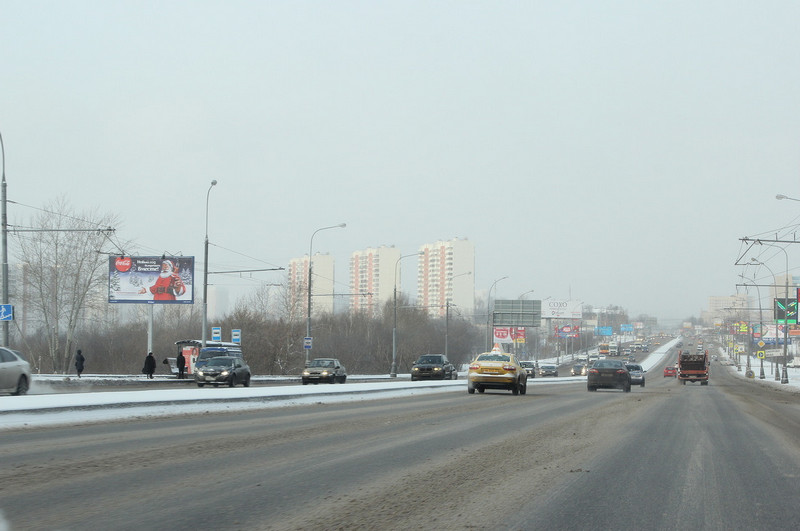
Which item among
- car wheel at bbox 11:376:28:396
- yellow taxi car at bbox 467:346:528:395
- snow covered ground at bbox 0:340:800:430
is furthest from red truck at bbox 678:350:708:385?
car wheel at bbox 11:376:28:396

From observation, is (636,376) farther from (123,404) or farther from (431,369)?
(123,404)

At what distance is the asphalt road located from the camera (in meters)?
7.45

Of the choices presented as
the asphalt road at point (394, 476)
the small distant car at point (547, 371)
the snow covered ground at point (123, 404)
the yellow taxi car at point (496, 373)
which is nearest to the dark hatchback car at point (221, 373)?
the snow covered ground at point (123, 404)

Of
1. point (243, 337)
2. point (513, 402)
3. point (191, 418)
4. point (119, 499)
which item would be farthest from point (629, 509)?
point (243, 337)

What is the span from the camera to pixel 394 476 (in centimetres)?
1003

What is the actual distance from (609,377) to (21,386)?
92.9 ft

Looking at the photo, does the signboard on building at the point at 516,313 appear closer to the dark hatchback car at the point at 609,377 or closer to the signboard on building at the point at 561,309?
the signboard on building at the point at 561,309

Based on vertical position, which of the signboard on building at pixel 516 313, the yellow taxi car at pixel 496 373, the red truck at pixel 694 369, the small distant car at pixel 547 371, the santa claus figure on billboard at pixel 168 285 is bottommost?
the small distant car at pixel 547 371

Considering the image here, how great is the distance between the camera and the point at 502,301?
95.9m

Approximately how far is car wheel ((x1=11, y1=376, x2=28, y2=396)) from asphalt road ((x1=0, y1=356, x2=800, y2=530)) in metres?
11.5

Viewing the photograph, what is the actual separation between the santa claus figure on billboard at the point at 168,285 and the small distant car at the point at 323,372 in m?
15.4

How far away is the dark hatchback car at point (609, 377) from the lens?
42.7m

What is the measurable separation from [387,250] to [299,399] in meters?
171

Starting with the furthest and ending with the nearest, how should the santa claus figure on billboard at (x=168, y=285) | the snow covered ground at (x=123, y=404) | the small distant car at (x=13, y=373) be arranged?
the santa claus figure on billboard at (x=168, y=285) < the small distant car at (x=13, y=373) < the snow covered ground at (x=123, y=404)
